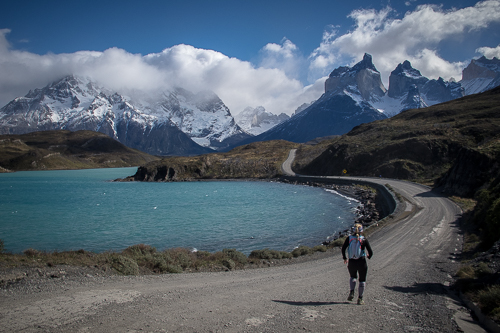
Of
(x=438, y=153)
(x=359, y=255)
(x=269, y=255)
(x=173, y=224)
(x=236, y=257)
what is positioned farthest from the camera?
(x=438, y=153)

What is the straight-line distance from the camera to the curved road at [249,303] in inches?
294

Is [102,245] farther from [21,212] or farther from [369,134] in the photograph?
[369,134]

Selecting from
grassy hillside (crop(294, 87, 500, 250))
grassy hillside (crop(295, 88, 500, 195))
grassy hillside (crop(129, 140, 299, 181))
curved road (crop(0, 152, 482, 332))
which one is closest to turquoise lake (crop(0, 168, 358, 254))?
curved road (crop(0, 152, 482, 332))

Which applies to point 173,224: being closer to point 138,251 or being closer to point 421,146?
point 138,251

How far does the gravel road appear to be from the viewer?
7473 mm

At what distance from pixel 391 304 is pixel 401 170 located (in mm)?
69905

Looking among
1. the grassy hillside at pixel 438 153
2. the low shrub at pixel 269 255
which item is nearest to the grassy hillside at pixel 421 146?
the grassy hillside at pixel 438 153

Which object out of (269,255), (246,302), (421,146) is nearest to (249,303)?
(246,302)

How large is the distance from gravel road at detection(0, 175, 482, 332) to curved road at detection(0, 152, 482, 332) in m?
0.03

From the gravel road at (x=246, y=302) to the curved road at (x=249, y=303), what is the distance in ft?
0.09

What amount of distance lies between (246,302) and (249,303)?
0.46 feet

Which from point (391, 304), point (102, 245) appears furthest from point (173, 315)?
point (102, 245)

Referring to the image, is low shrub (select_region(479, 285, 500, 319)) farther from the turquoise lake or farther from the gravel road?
the turquoise lake

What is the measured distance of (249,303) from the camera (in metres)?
9.28
